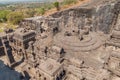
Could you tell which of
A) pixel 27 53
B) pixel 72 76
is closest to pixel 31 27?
pixel 27 53

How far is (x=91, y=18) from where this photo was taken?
33625 mm

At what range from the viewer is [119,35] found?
16.2 metres

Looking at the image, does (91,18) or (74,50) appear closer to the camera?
(74,50)

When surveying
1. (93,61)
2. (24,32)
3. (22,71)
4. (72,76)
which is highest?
(24,32)

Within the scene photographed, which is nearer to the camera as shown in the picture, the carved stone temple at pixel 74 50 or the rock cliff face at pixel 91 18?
the carved stone temple at pixel 74 50

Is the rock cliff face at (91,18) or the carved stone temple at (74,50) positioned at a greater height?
the rock cliff face at (91,18)

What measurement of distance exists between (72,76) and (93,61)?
397cm

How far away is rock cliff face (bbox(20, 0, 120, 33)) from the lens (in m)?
29.2

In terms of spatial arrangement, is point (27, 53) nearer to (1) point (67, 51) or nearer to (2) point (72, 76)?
(1) point (67, 51)

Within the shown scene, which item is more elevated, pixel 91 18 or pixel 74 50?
pixel 91 18

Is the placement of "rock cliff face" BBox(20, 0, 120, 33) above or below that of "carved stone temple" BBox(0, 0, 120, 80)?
above

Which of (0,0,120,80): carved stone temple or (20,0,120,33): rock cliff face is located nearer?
(0,0,120,80): carved stone temple

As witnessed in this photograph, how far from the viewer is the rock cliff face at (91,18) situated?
29.2 m

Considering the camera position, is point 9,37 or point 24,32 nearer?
point 24,32
